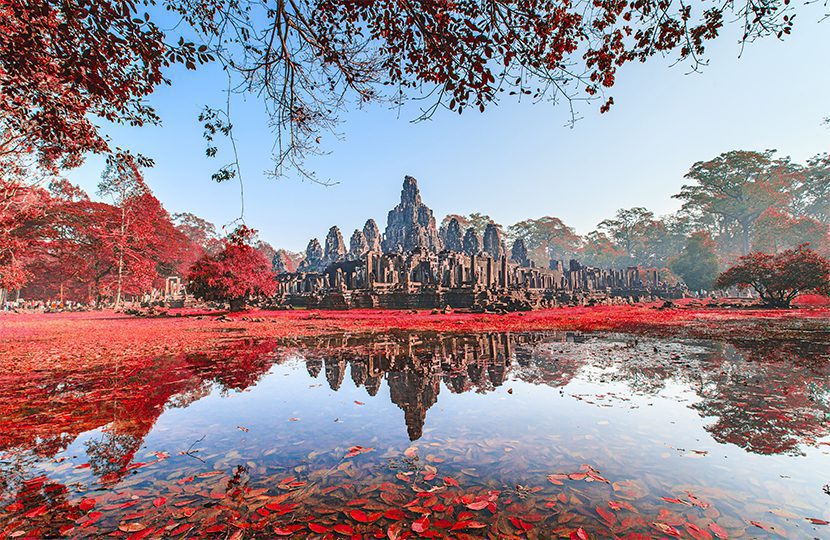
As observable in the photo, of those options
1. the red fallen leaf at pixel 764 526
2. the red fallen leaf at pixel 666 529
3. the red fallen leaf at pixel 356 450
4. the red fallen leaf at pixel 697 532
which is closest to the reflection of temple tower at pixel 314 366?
the red fallen leaf at pixel 356 450

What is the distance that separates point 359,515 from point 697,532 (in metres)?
1.99

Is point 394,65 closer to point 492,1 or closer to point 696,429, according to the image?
point 492,1

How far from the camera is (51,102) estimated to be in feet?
21.6

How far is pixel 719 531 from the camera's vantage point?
2047mm

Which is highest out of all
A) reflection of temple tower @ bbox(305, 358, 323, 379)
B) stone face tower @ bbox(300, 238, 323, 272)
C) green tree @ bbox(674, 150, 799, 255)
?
green tree @ bbox(674, 150, 799, 255)

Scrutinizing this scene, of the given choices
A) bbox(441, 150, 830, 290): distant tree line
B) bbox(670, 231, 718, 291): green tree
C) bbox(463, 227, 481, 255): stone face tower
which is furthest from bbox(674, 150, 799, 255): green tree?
bbox(463, 227, 481, 255): stone face tower

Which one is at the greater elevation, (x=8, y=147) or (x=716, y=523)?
(x=8, y=147)

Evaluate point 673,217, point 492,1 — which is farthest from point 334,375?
point 673,217

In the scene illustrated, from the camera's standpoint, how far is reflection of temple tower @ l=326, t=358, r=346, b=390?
5.86 meters

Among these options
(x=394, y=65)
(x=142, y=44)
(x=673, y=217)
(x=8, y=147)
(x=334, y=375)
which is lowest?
(x=334, y=375)

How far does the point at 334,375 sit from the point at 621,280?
187 ft

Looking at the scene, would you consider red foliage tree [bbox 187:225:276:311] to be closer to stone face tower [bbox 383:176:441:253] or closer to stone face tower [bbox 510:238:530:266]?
stone face tower [bbox 383:176:441:253]

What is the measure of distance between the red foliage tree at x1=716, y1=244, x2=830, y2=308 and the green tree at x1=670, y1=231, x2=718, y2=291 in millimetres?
25864

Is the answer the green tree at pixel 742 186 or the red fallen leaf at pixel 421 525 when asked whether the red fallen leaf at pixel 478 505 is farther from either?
the green tree at pixel 742 186
